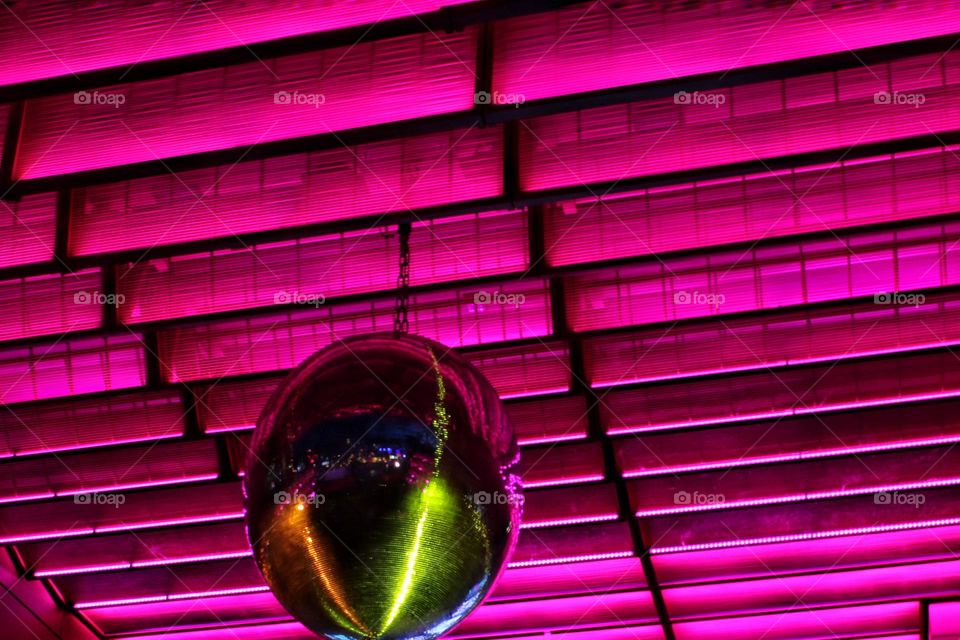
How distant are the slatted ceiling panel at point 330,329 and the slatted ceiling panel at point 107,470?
124 cm

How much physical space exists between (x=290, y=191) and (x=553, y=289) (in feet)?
6.82

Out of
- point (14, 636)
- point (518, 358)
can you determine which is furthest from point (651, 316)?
point (14, 636)

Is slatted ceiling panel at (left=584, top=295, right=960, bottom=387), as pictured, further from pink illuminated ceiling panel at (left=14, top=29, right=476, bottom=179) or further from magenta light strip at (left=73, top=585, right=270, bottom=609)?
magenta light strip at (left=73, top=585, right=270, bottom=609)

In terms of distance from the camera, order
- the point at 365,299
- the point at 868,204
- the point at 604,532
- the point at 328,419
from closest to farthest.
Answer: the point at 328,419 < the point at 868,204 < the point at 365,299 < the point at 604,532

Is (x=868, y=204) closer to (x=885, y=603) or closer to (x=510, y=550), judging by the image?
(x=510, y=550)

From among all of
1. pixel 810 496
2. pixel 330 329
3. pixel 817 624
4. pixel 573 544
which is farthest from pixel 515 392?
pixel 817 624

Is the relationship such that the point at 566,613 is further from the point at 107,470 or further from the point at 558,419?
the point at 107,470

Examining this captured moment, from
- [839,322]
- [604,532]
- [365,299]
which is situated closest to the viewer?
[365,299]

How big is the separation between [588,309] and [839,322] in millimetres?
1861

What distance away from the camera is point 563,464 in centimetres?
945

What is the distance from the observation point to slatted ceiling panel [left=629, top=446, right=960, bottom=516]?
9.35 metres

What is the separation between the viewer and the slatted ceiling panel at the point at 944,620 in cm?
1075

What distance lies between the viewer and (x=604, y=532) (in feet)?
34.0

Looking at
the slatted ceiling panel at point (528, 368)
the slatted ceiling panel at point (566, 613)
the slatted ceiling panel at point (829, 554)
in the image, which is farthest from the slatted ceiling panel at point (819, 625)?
the slatted ceiling panel at point (528, 368)
